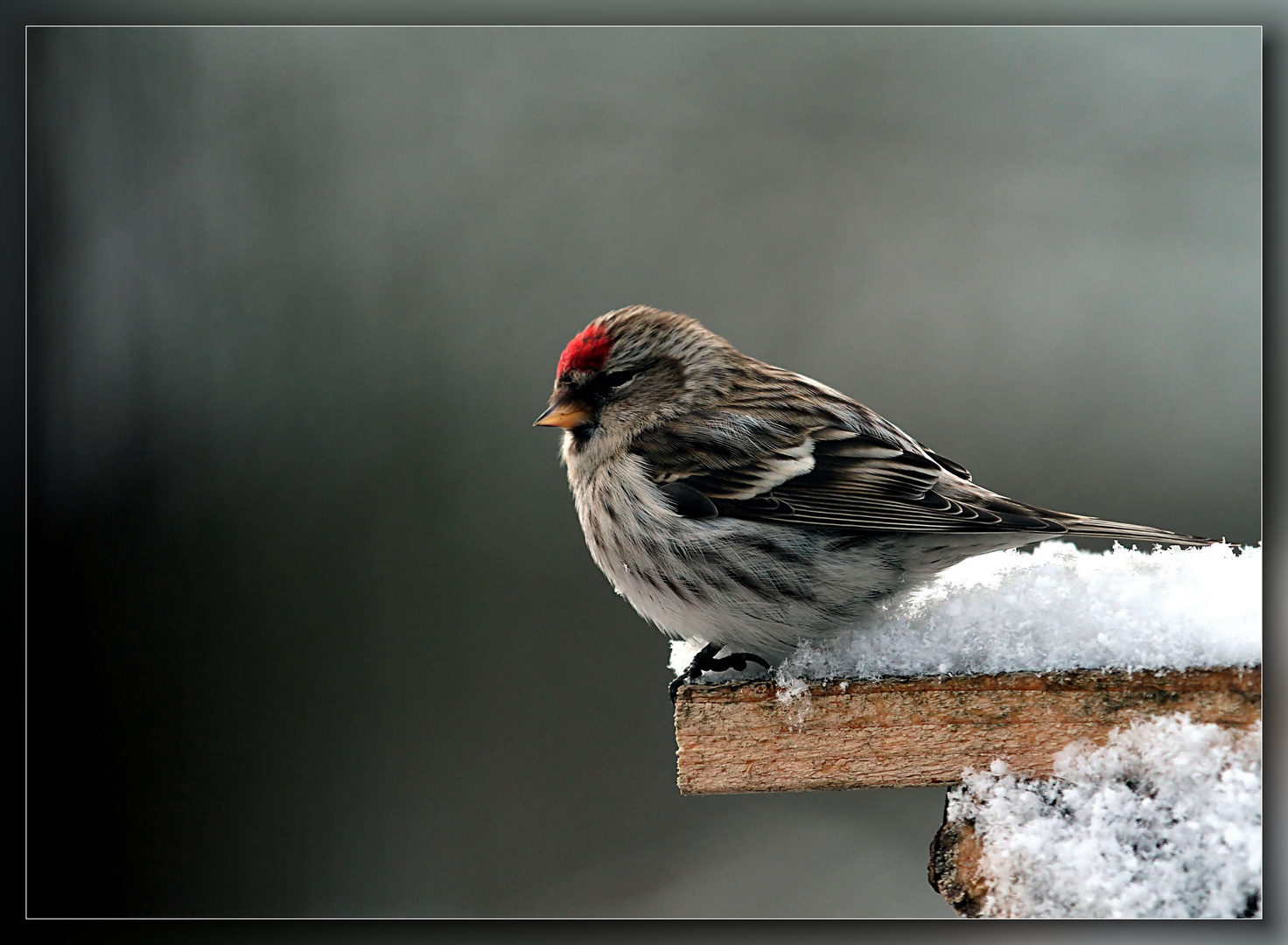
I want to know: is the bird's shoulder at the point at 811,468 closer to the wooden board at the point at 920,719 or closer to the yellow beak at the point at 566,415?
the yellow beak at the point at 566,415

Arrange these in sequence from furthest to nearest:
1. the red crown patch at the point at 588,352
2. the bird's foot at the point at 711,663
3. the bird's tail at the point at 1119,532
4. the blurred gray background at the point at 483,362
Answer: the blurred gray background at the point at 483,362
the red crown patch at the point at 588,352
the bird's foot at the point at 711,663
the bird's tail at the point at 1119,532

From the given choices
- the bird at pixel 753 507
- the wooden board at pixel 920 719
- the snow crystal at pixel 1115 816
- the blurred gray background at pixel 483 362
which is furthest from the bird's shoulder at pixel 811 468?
the blurred gray background at pixel 483 362

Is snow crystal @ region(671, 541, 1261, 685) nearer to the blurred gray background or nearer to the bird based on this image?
the bird

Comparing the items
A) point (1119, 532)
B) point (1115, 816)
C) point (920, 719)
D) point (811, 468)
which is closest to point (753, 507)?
point (811, 468)

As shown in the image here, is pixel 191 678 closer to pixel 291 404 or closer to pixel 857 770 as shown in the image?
pixel 291 404

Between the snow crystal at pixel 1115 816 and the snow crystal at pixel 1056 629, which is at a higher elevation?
the snow crystal at pixel 1056 629
